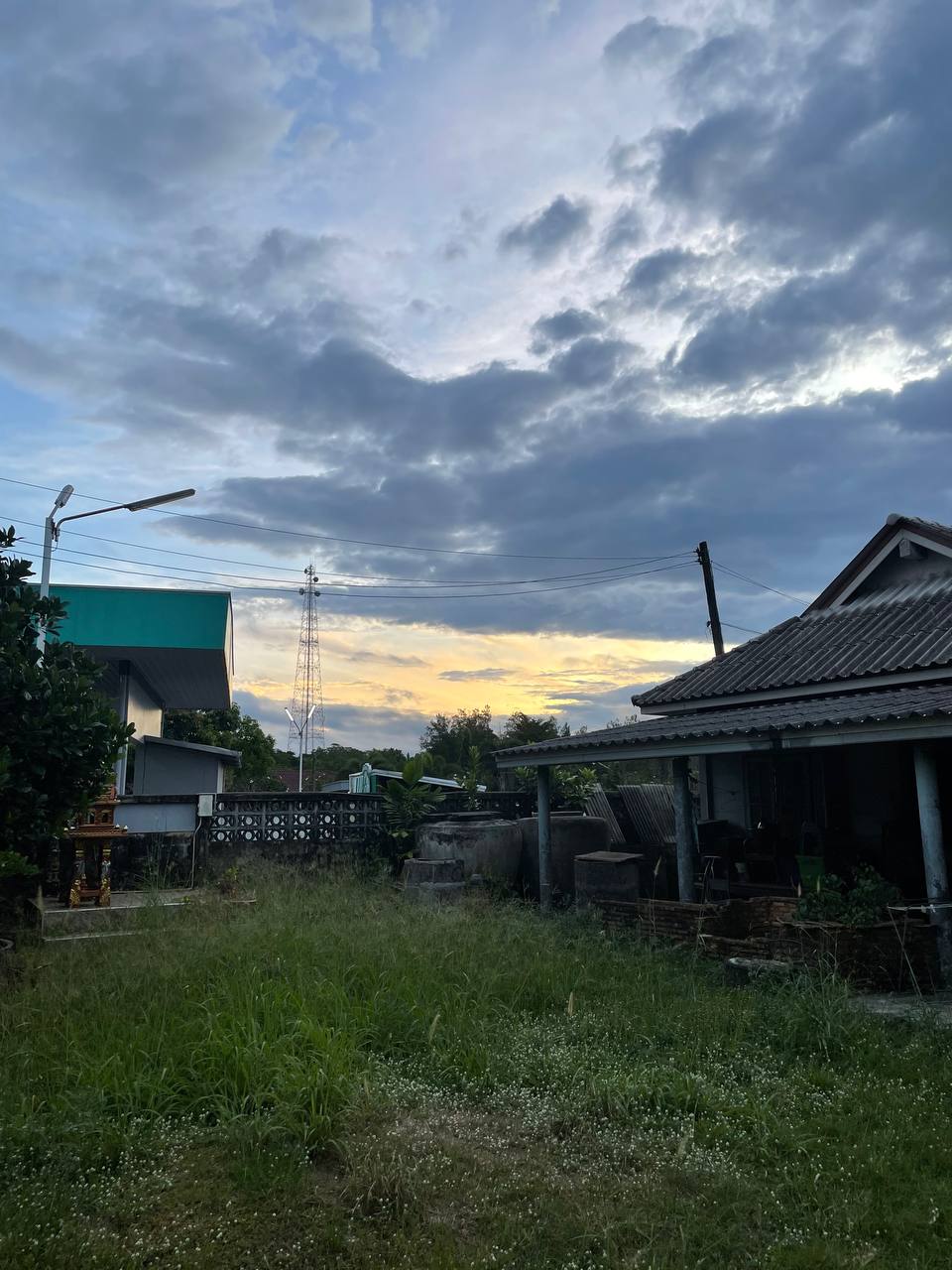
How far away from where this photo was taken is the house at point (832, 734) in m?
8.91

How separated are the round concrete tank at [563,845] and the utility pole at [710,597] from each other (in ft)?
36.2

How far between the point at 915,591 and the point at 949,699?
6414 mm

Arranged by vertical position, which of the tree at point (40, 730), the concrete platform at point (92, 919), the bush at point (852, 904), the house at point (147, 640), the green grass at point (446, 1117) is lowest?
the green grass at point (446, 1117)

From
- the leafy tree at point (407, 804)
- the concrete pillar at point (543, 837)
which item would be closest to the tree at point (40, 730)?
the concrete pillar at point (543, 837)

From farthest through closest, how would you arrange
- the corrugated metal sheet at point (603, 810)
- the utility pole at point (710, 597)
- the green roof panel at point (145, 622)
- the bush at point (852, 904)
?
1. the utility pole at point (710, 597)
2. the green roof panel at point (145, 622)
3. the corrugated metal sheet at point (603, 810)
4. the bush at point (852, 904)

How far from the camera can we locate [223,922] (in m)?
8.16

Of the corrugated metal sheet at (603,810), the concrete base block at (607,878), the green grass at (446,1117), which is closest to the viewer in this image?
the green grass at (446,1117)

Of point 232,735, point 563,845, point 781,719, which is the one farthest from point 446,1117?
point 232,735

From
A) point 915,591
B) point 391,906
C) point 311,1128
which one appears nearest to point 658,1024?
point 311,1128

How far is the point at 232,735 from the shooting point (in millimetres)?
42250

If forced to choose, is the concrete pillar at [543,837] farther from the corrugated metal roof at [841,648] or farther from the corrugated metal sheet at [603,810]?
the corrugated metal roof at [841,648]

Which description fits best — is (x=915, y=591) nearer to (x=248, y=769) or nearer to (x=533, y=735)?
(x=533, y=735)

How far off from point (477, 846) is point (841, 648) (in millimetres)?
5979

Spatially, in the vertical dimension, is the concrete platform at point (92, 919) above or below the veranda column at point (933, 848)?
below
